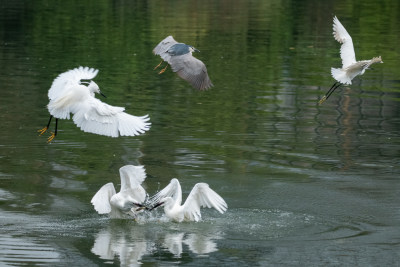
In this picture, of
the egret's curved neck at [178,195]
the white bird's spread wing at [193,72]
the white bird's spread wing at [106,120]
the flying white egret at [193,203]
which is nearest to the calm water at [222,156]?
the flying white egret at [193,203]

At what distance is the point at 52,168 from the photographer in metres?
13.1

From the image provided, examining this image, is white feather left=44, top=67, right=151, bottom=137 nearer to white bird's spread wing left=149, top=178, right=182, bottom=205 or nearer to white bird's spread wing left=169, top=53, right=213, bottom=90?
white bird's spread wing left=149, top=178, right=182, bottom=205

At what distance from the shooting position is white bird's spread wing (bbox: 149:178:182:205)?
10.8 meters

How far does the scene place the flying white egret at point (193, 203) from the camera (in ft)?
34.1

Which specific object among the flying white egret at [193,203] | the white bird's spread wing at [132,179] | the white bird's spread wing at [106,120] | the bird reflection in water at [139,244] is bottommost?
the bird reflection in water at [139,244]

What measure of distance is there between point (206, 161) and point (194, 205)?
10.2ft

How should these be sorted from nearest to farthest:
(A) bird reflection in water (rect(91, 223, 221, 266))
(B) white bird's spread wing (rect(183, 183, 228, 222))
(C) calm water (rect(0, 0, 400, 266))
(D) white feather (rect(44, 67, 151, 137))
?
(A) bird reflection in water (rect(91, 223, 221, 266))
(C) calm water (rect(0, 0, 400, 266))
(B) white bird's spread wing (rect(183, 183, 228, 222))
(D) white feather (rect(44, 67, 151, 137))

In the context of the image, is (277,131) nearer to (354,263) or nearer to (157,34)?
(354,263)

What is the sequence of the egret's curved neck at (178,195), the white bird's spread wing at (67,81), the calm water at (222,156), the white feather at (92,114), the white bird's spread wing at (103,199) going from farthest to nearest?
the white bird's spread wing at (67,81) < the white feather at (92,114) < the egret's curved neck at (178,195) < the white bird's spread wing at (103,199) < the calm water at (222,156)

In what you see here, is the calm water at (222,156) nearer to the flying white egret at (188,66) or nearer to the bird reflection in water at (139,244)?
the bird reflection in water at (139,244)

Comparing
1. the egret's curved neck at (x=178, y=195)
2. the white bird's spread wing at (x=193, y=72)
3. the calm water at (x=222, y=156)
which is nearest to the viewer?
the calm water at (x=222, y=156)

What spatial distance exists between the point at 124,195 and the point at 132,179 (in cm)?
21

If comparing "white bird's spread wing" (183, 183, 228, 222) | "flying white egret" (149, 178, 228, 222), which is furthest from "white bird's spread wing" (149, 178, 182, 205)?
"white bird's spread wing" (183, 183, 228, 222)

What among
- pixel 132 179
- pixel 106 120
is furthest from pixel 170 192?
pixel 106 120
